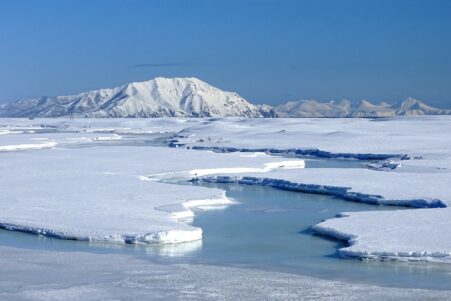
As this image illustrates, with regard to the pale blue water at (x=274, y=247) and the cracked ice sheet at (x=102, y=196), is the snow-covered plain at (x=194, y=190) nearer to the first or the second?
the cracked ice sheet at (x=102, y=196)

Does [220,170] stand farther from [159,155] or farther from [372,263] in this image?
[372,263]

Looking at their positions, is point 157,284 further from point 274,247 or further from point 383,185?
point 383,185

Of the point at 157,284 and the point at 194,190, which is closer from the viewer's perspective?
the point at 157,284

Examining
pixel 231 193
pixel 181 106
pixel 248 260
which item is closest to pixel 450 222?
pixel 248 260

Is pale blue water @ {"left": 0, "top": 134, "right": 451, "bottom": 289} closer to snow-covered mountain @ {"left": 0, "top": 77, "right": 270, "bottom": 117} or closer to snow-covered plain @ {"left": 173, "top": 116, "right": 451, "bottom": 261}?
snow-covered plain @ {"left": 173, "top": 116, "right": 451, "bottom": 261}

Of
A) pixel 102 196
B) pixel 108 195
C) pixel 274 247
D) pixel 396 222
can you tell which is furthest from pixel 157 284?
pixel 108 195

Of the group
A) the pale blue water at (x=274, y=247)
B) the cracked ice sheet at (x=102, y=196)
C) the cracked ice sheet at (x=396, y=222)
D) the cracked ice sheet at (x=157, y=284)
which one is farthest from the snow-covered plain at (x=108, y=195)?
the cracked ice sheet at (x=396, y=222)

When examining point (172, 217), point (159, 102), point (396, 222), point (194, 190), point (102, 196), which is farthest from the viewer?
point (159, 102)
